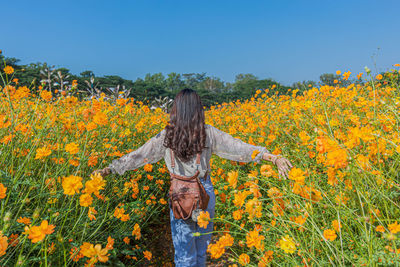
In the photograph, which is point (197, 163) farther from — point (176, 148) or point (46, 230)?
point (46, 230)

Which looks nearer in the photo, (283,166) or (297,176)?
(297,176)

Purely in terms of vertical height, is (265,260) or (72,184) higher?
(72,184)

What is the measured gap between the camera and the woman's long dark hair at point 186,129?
1957 mm

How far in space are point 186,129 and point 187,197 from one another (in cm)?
50

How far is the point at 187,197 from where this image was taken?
6.23ft

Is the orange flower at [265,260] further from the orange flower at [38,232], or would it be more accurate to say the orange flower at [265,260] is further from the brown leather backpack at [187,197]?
the orange flower at [38,232]

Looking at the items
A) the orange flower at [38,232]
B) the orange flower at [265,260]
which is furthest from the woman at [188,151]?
the orange flower at [38,232]

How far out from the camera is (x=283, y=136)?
3.32 metres

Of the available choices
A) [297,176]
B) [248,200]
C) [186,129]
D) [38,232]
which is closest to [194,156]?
[186,129]

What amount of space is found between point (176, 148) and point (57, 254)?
105 centimetres

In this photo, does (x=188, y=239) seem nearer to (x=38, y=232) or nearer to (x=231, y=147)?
(x=231, y=147)

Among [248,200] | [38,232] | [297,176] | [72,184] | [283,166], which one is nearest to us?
[38,232]

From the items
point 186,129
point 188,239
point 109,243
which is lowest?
point 188,239

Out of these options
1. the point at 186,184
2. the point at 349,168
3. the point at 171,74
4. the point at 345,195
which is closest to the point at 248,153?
the point at 186,184
